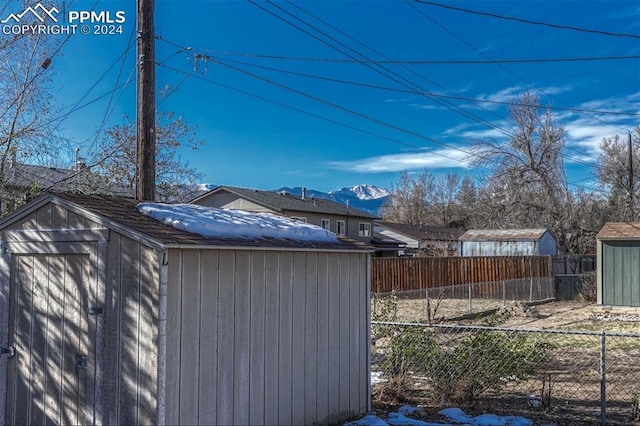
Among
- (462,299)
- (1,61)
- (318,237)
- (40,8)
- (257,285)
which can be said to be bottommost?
(462,299)

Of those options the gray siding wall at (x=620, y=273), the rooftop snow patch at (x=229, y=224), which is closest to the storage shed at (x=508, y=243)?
the gray siding wall at (x=620, y=273)

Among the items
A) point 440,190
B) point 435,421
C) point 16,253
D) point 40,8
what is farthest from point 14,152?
point 440,190

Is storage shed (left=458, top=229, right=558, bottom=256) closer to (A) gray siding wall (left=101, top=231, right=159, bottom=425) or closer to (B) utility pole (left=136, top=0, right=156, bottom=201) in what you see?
(B) utility pole (left=136, top=0, right=156, bottom=201)

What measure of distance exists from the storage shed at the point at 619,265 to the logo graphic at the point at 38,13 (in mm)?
17121

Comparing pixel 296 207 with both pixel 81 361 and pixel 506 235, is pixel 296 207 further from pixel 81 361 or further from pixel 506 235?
pixel 81 361

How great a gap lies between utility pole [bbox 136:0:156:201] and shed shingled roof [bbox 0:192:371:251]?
1427 millimetres

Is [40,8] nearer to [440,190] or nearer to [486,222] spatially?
[486,222]

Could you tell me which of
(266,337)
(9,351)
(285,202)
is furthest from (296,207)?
(9,351)

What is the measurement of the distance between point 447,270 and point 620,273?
22.1 ft

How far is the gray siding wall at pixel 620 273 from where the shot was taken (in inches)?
733

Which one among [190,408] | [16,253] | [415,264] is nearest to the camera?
[190,408]

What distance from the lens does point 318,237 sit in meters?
6.24

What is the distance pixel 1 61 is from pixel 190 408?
8125 millimetres

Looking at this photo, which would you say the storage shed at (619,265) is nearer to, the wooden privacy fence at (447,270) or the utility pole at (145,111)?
the wooden privacy fence at (447,270)
